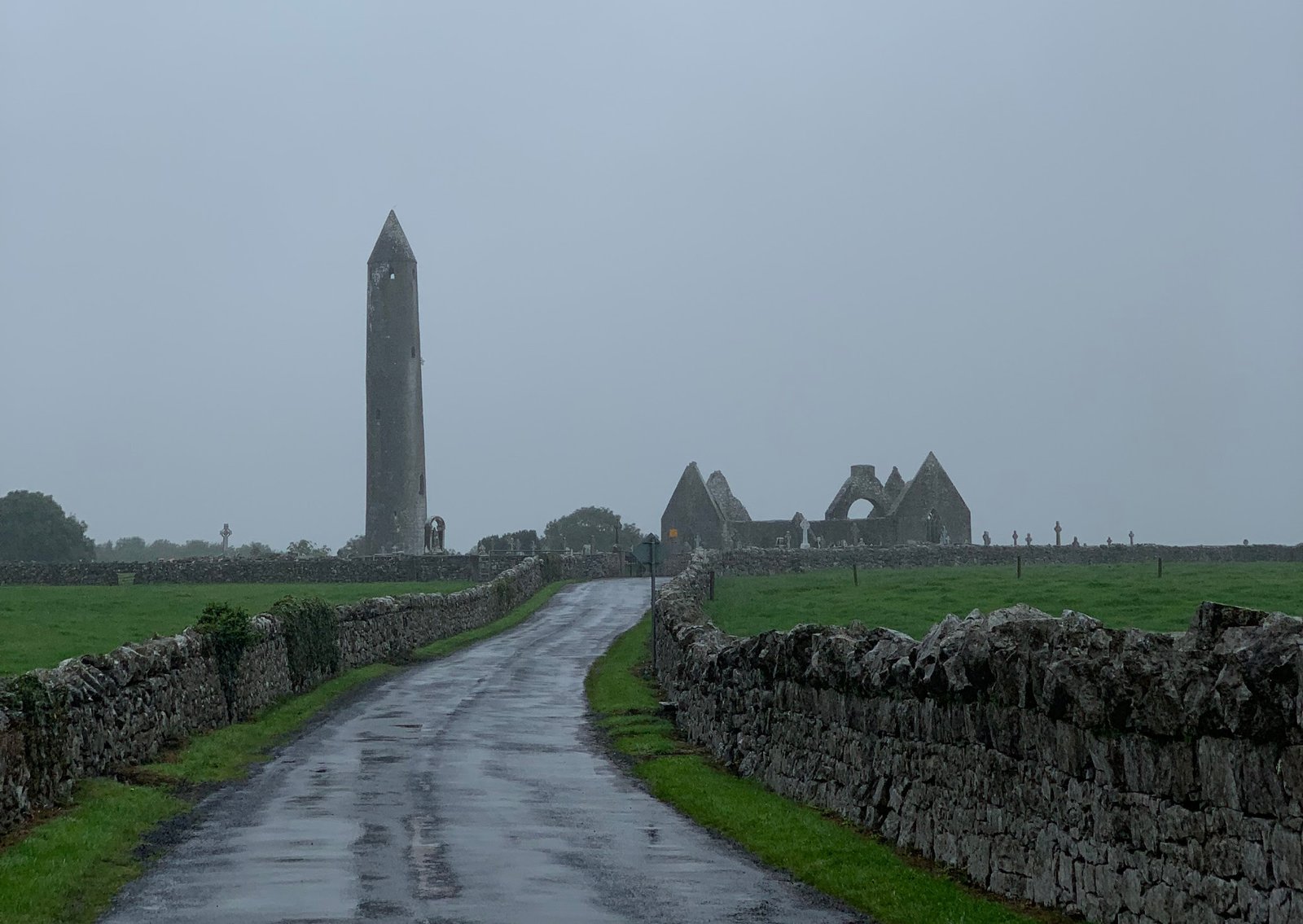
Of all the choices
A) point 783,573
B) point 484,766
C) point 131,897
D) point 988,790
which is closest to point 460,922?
point 131,897

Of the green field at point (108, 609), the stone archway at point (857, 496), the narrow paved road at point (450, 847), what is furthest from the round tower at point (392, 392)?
Answer: the narrow paved road at point (450, 847)

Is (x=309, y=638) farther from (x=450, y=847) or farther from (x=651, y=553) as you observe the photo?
(x=450, y=847)

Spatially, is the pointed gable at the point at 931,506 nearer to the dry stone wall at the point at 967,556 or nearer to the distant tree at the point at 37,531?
the dry stone wall at the point at 967,556

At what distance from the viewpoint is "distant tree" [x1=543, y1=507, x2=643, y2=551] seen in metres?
152

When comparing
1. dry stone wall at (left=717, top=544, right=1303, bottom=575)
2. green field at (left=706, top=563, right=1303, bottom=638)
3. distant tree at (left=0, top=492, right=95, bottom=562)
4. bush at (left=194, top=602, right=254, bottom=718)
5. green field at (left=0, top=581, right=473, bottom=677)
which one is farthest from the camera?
distant tree at (left=0, top=492, right=95, bottom=562)

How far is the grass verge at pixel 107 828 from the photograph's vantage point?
11.8m

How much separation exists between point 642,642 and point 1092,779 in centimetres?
3186

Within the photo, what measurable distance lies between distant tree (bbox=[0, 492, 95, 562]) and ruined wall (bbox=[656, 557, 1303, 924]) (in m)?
93.5

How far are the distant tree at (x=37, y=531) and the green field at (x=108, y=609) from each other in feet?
114

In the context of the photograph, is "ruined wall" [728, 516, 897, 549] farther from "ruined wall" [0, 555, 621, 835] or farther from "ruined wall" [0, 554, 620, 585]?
"ruined wall" [0, 555, 621, 835]

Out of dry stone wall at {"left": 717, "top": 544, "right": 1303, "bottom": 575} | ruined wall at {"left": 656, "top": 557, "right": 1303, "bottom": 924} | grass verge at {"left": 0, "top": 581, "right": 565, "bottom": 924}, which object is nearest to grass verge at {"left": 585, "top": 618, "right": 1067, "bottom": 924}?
ruined wall at {"left": 656, "top": 557, "right": 1303, "bottom": 924}

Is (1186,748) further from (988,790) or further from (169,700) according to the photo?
(169,700)

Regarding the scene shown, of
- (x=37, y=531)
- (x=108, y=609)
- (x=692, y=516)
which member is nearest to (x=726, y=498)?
(x=692, y=516)

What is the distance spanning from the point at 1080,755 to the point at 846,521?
265ft
